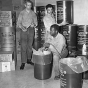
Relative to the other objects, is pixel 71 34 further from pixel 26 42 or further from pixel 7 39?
pixel 7 39

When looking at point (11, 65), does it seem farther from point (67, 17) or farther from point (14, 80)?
point (67, 17)

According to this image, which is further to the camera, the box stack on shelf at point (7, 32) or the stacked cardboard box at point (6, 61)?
the box stack on shelf at point (7, 32)

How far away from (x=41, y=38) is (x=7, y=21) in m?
0.81

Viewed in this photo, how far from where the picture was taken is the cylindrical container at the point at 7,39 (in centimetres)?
312

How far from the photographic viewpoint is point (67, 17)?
126 inches

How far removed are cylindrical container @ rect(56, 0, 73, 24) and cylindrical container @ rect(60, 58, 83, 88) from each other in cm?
149

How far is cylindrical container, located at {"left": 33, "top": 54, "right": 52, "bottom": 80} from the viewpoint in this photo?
2281mm

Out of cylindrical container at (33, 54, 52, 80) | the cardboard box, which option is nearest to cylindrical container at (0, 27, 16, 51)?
the cardboard box

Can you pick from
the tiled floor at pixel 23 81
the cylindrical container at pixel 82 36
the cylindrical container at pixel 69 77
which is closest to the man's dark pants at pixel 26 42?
the tiled floor at pixel 23 81

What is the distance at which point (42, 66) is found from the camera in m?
2.29

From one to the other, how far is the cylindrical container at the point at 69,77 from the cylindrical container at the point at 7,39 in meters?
1.53

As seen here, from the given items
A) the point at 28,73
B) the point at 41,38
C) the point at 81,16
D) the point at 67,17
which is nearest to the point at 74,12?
the point at 81,16

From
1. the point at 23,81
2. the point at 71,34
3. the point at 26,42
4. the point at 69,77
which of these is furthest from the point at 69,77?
the point at 71,34

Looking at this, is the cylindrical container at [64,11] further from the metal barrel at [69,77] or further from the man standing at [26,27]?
the metal barrel at [69,77]
